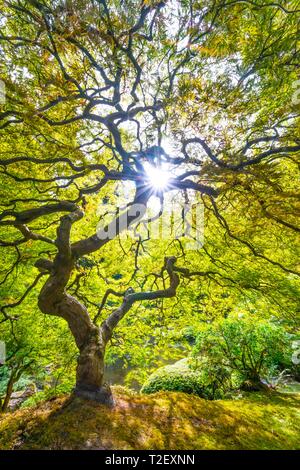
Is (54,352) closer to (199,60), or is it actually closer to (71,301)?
(71,301)

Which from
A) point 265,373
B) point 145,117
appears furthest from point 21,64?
point 265,373

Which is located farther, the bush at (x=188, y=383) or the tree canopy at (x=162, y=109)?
the bush at (x=188, y=383)

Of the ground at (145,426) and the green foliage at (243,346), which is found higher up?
the green foliage at (243,346)

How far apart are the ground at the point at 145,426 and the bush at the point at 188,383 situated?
229 centimetres

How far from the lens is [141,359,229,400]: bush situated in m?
5.17

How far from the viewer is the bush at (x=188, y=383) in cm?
517

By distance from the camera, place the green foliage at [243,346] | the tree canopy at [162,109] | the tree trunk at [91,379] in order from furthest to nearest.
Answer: the green foliage at [243,346], the tree trunk at [91,379], the tree canopy at [162,109]

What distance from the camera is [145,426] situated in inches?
88.7

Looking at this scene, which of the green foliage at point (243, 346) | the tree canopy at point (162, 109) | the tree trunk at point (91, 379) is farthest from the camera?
the green foliage at point (243, 346)

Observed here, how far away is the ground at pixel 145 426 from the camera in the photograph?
1977 mm

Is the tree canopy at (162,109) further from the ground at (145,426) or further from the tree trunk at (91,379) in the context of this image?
the ground at (145,426)

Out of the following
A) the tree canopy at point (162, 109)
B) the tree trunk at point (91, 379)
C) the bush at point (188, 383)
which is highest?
the tree canopy at point (162, 109)

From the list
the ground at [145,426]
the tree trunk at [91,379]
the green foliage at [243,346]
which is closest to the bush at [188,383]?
the green foliage at [243,346]

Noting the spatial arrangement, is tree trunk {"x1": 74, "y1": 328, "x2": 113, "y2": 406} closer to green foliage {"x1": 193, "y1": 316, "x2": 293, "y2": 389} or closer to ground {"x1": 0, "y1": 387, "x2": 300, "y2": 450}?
ground {"x1": 0, "y1": 387, "x2": 300, "y2": 450}
